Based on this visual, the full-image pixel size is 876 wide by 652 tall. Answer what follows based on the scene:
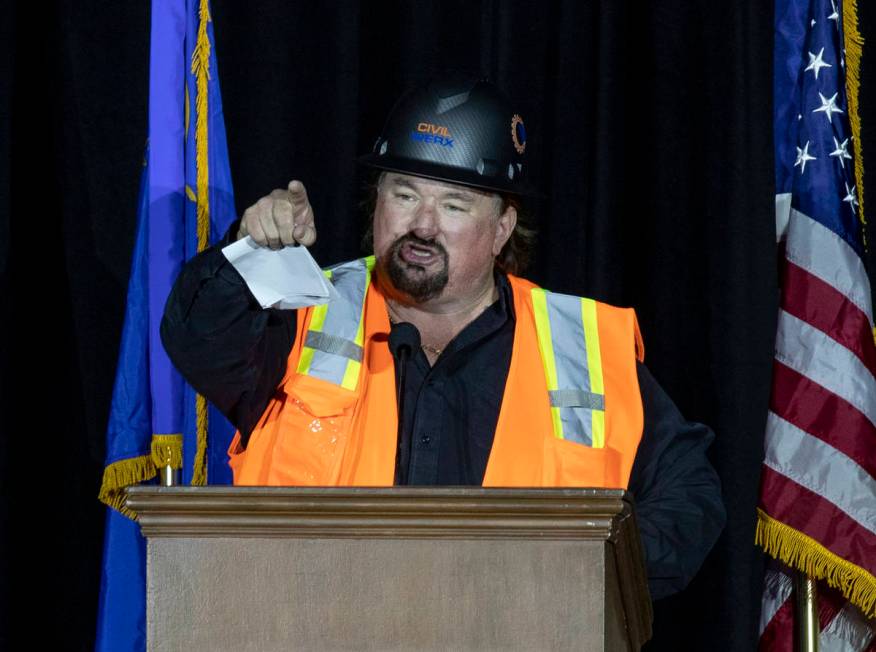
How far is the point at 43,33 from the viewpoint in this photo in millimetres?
3387

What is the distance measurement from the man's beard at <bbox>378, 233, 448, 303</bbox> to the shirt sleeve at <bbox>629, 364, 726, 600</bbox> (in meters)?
0.44

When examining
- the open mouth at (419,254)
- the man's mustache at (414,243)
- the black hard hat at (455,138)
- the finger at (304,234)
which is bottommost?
the finger at (304,234)

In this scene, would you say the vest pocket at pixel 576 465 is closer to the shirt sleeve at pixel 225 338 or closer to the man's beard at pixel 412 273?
the man's beard at pixel 412 273

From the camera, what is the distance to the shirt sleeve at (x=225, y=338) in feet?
7.65

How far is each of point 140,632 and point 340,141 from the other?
1203mm

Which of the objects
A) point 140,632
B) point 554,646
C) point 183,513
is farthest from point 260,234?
point 140,632

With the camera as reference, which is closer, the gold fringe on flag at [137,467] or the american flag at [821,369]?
the gold fringe on flag at [137,467]

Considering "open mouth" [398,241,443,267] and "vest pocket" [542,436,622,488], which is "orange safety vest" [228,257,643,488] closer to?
"vest pocket" [542,436,622,488]

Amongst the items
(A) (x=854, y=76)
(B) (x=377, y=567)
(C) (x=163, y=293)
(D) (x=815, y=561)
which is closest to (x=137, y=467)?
(C) (x=163, y=293)

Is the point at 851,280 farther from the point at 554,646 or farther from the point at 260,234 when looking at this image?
the point at 554,646

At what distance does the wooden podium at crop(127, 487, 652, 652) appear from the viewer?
1471mm

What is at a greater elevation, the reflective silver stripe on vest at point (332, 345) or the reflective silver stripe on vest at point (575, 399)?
the reflective silver stripe on vest at point (332, 345)

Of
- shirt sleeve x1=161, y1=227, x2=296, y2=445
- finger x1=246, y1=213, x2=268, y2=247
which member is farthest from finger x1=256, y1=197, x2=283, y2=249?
shirt sleeve x1=161, y1=227, x2=296, y2=445

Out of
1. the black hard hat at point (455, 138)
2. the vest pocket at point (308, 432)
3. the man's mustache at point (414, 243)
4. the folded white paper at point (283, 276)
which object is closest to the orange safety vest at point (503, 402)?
the vest pocket at point (308, 432)
